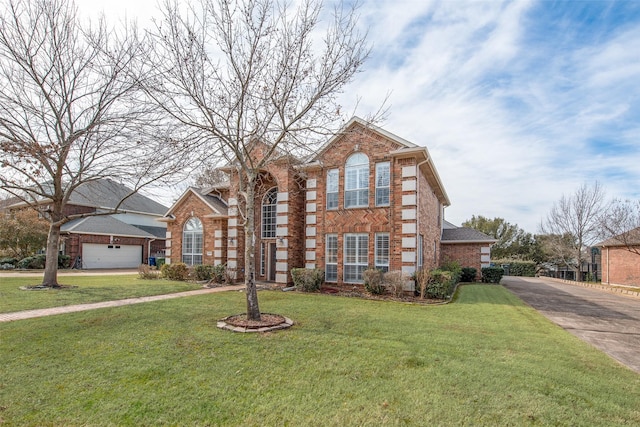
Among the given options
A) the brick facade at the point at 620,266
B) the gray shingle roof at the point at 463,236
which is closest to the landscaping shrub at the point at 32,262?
the gray shingle roof at the point at 463,236

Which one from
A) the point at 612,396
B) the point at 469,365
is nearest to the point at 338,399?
the point at 469,365

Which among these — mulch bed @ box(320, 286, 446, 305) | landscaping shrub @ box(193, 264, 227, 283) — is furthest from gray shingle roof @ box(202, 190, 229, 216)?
mulch bed @ box(320, 286, 446, 305)

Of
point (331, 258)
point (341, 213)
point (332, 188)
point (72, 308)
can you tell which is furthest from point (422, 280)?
point (72, 308)

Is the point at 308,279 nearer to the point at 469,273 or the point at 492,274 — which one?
the point at 469,273

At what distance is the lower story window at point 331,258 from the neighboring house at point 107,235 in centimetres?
1795

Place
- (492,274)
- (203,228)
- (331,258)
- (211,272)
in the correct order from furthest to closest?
(492,274)
(203,228)
(211,272)
(331,258)

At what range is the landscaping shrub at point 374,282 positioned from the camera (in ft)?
44.1

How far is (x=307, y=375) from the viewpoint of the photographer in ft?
16.9

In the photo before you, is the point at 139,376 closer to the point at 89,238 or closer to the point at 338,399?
the point at 338,399

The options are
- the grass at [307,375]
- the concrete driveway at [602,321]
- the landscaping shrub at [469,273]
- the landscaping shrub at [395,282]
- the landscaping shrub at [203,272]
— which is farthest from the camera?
the landscaping shrub at [469,273]

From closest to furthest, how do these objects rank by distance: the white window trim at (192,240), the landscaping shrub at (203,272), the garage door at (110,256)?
the landscaping shrub at (203,272)
the white window trim at (192,240)
the garage door at (110,256)

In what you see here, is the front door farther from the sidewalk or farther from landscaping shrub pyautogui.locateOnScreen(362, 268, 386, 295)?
landscaping shrub pyautogui.locateOnScreen(362, 268, 386, 295)

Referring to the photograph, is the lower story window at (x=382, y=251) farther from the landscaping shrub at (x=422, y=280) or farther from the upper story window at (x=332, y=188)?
the upper story window at (x=332, y=188)

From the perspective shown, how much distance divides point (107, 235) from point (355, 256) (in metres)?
24.3
